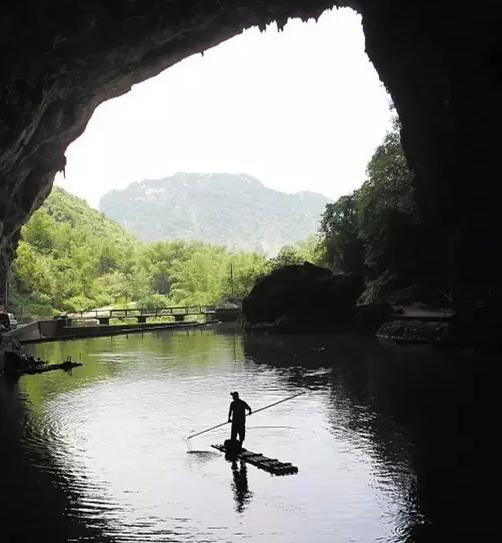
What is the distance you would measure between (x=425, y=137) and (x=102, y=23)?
55.6 ft

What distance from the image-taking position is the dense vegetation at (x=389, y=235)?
146 ft

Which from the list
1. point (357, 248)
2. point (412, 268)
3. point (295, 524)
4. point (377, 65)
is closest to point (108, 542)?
point (295, 524)

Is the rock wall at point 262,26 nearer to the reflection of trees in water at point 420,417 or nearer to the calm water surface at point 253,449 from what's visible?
the reflection of trees in water at point 420,417

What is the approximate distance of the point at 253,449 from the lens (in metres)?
14.3

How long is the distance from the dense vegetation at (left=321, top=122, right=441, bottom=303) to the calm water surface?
58.2ft

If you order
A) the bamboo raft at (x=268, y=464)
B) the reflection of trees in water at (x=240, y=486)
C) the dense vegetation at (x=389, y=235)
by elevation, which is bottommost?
the reflection of trees in water at (x=240, y=486)

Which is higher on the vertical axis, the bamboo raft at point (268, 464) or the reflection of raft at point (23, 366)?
the reflection of raft at point (23, 366)

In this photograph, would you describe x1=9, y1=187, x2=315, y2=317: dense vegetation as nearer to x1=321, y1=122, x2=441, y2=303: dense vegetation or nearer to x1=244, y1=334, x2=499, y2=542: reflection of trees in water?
x1=321, y1=122, x2=441, y2=303: dense vegetation

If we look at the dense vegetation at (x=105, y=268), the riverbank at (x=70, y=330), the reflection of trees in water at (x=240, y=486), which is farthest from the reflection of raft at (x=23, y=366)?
the dense vegetation at (x=105, y=268)

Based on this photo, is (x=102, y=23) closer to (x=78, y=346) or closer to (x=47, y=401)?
(x=47, y=401)

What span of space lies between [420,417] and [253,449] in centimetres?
478

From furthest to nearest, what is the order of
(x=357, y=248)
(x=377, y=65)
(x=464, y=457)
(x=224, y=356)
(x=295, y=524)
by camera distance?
(x=357, y=248)
(x=377, y=65)
(x=224, y=356)
(x=464, y=457)
(x=295, y=524)

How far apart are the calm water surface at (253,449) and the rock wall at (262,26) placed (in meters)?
9.01

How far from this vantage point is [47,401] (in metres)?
20.9
